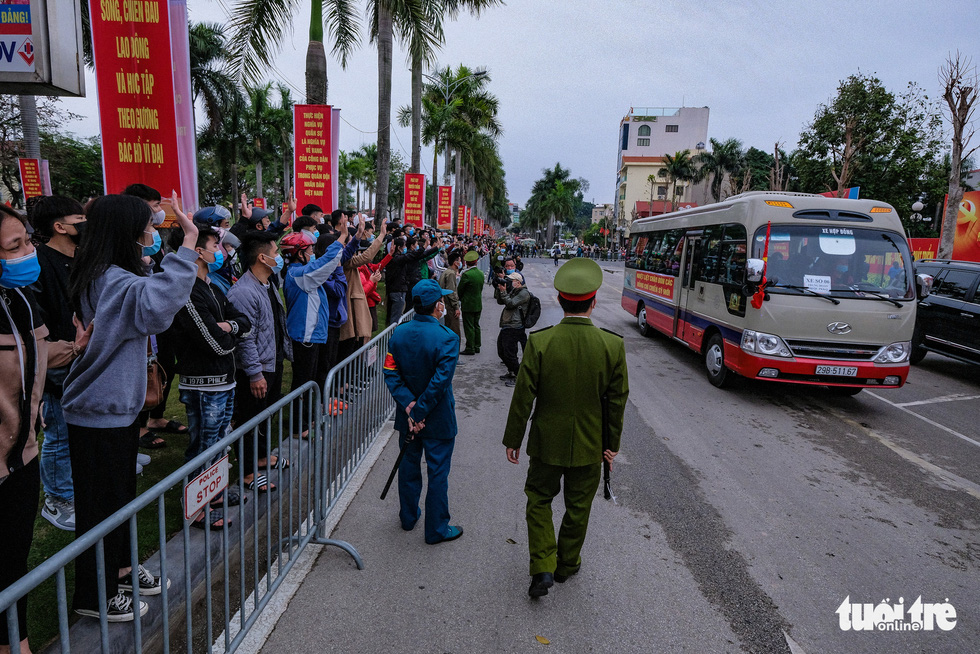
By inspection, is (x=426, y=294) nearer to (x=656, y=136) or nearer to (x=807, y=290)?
(x=807, y=290)

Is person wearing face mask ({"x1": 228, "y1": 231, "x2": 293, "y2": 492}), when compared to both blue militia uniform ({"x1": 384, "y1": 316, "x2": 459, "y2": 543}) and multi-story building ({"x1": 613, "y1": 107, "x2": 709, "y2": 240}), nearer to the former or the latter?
blue militia uniform ({"x1": 384, "y1": 316, "x2": 459, "y2": 543})

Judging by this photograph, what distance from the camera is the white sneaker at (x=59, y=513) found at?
135 inches

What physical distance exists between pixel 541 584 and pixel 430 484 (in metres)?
1.00

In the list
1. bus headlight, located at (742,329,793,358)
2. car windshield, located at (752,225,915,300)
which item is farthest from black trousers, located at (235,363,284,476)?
car windshield, located at (752,225,915,300)

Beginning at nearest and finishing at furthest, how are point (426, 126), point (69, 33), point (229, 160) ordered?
point (69, 33), point (426, 126), point (229, 160)

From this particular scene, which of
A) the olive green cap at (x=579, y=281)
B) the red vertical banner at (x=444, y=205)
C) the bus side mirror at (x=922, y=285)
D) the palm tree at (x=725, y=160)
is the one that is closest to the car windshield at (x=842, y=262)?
the bus side mirror at (x=922, y=285)

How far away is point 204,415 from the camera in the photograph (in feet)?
12.1

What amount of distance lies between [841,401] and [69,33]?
9080 millimetres

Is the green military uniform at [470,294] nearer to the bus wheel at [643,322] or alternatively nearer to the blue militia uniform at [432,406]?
the bus wheel at [643,322]

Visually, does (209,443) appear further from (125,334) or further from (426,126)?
(426,126)

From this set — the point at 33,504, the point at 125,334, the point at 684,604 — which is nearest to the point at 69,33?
the point at 125,334

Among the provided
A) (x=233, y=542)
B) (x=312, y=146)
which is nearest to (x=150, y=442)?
(x=233, y=542)

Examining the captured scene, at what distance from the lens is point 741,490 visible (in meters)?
4.80

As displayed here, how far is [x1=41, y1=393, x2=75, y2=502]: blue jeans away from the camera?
11.2 feet
